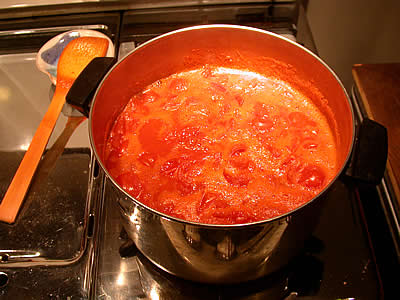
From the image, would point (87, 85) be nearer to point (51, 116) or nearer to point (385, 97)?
point (51, 116)

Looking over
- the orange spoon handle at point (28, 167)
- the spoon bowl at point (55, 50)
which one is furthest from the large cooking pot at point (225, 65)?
the spoon bowl at point (55, 50)

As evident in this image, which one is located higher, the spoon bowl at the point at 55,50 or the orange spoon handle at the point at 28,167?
the spoon bowl at the point at 55,50

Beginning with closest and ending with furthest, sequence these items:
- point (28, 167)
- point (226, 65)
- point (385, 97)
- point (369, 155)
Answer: point (369, 155)
point (28, 167)
point (226, 65)
point (385, 97)

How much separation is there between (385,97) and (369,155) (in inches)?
28.7

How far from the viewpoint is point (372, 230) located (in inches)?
40.4

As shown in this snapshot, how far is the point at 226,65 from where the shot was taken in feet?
4.16

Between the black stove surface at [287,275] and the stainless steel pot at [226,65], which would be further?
the black stove surface at [287,275]

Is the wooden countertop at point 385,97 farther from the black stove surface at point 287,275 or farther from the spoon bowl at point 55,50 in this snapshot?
the spoon bowl at point 55,50

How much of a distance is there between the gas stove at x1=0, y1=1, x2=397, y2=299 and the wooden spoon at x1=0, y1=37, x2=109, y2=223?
0.05m

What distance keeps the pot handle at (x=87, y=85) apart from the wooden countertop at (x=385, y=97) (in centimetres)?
90

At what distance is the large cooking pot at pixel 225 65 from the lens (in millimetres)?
680

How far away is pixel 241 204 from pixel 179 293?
261mm

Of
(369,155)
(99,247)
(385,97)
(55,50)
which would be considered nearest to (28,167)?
(99,247)

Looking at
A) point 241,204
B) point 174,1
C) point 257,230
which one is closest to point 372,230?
point 241,204
